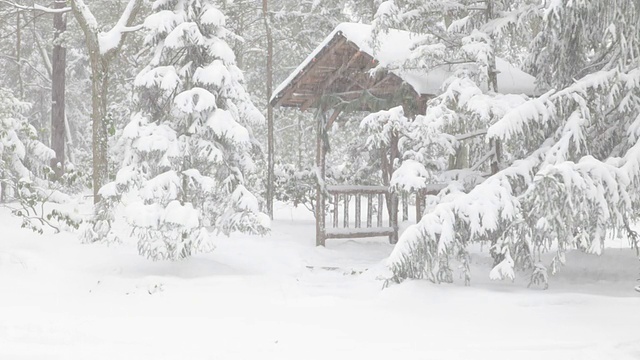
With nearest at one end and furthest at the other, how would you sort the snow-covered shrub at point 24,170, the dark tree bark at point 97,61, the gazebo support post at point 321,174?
1. the snow-covered shrub at point 24,170
2. the dark tree bark at point 97,61
3. the gazebo support post at point 321,174

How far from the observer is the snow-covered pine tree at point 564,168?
7465 mm

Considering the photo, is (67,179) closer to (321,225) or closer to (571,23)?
(321,225)

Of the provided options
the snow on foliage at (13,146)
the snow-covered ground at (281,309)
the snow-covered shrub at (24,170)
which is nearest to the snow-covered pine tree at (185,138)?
the snow-covered ground at (281,309)

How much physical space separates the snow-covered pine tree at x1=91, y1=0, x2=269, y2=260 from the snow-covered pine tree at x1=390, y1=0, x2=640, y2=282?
3.42m

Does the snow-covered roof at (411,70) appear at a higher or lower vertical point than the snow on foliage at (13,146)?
higher

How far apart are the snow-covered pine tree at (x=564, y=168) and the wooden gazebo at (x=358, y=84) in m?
3.23

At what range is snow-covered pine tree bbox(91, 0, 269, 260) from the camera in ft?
32.7

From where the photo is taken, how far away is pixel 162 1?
10906 millimetres

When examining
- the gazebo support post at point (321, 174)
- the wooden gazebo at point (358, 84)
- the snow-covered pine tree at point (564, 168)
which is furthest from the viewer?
the gazebo support post at point (321, 174)

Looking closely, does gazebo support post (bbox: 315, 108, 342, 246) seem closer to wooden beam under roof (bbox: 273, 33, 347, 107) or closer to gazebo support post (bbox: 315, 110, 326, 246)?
gazebo support post (bbox: 315, 110, 326, 246)

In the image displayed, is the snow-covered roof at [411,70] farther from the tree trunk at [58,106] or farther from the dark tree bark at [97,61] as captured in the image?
the tree trunk at [58,106]

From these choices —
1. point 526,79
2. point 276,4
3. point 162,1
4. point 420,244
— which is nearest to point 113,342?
point 420,244

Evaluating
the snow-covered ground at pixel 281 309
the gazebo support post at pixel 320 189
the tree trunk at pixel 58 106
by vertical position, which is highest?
the tree trunk at pixel 58 106

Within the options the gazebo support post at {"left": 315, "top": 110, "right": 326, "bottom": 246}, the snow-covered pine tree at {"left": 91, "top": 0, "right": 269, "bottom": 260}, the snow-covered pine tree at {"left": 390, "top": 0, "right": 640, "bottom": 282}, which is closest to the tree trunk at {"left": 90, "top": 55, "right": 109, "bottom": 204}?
the snow-covered pine tree at {"left": 91, "top": 0, "right": 269, "bottom": 260}
